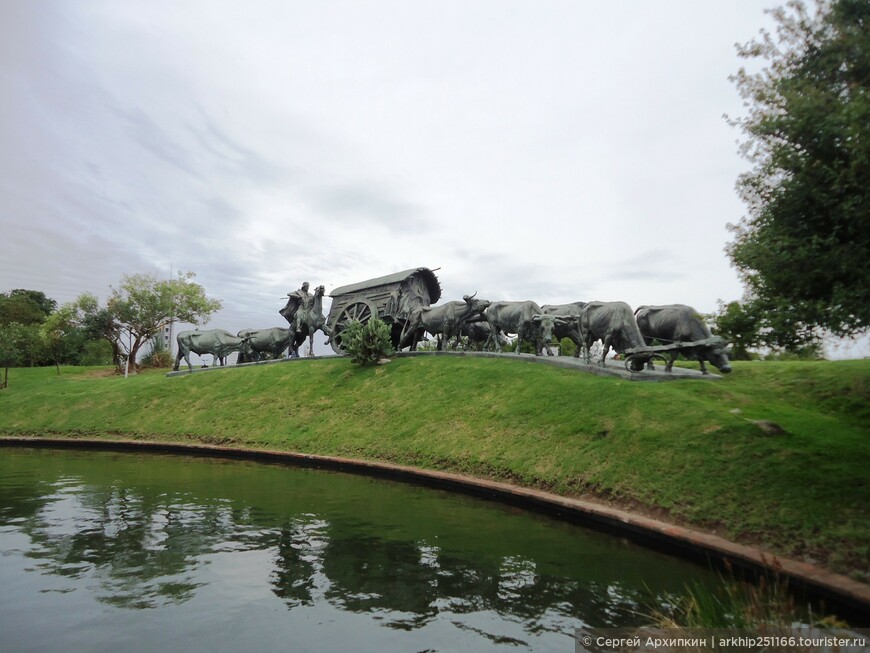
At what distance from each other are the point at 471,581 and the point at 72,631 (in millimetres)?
3783

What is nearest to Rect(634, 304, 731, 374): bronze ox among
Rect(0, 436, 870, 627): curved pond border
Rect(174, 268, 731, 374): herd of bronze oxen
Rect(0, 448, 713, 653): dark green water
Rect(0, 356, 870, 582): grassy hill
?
Rect(174, 268, 731, 374): herd of bronze oxen

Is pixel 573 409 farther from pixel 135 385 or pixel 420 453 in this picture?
pixel 135 385

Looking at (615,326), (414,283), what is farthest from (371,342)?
(615,326)

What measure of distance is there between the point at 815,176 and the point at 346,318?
68.8 feet

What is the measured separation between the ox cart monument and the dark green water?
13647 millimetres

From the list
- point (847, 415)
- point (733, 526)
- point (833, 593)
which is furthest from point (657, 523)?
point (847, 415)

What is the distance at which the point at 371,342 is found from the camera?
71.1 ft

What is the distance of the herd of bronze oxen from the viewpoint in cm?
1454

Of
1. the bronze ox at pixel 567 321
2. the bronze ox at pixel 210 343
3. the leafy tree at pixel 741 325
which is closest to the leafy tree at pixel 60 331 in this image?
the bronze ox at pixel 210 343

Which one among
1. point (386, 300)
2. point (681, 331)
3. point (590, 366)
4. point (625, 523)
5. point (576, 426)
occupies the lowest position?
point (625, 523)

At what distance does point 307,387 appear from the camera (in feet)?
68.5

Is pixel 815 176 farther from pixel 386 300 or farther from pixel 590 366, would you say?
pixel 386 300

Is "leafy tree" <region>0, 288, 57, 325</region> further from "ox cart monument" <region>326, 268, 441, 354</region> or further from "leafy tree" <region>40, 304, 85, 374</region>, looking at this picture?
"ox cart monument" <region>326, 268, 441, 354</region>

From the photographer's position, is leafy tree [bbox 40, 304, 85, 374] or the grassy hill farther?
leafy tree [bbox 40, 304, 85, 374]
